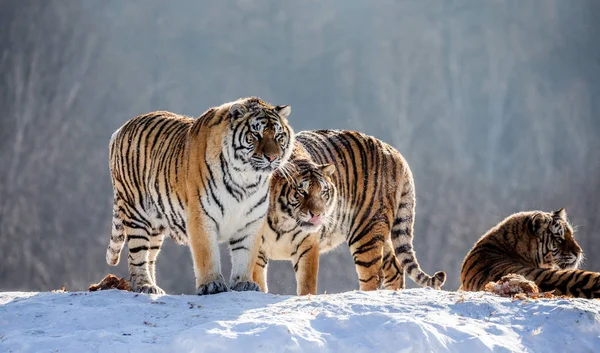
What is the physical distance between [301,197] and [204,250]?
869mm

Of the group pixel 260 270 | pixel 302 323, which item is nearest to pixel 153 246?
pixel 260 270

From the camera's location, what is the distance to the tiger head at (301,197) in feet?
17.8

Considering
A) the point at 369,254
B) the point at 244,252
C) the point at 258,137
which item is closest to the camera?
the point at 258,137

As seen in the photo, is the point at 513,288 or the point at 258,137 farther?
the point at 258,137

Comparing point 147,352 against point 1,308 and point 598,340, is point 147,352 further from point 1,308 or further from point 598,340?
point 598,340

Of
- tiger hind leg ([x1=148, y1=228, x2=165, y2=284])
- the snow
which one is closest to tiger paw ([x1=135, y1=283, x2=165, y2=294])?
tiger hind leg ([x1=148, y1=228, x2=165, y2=284])

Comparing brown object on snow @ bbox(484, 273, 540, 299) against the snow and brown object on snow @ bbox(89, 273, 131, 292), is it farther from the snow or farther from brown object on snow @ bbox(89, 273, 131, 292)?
brown object on snow @ bbox(89, 273, 131, 292)

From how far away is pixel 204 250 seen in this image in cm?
486

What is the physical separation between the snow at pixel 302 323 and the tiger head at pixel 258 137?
2.54 feet

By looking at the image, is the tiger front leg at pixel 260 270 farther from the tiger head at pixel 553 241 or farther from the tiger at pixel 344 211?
the tiger head at pixel 553 241

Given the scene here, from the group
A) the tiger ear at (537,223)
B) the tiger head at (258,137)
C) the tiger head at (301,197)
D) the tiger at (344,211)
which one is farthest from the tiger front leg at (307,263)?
the tiger ear at (537,223)

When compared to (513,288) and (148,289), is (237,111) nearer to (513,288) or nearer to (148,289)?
(148,289)

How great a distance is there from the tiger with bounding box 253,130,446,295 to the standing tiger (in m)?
0.39

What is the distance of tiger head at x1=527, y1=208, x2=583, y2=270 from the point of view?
21.6 feet
